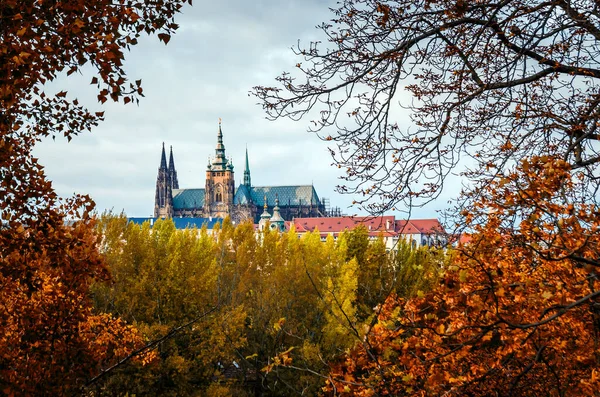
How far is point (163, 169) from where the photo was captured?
14212cm

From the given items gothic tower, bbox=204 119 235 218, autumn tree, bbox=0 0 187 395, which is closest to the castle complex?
gothic tower, bbox=204 119 235 218

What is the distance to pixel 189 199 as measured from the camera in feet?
458

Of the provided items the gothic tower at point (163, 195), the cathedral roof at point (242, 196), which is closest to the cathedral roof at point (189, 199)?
the gothic tower at point (163, 195)

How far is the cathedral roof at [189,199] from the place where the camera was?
138 meters

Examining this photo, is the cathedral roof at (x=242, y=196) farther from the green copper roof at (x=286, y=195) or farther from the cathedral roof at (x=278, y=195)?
the green copper roof at (x=286, y=195)

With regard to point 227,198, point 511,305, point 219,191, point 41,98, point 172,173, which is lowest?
point 511,305

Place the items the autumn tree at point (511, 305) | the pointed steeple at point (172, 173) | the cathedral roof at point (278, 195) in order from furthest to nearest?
the pointed steeple at point (172, 173)
the cathedral roof at point (278, 195)
the autumn tree at point (511, 305)

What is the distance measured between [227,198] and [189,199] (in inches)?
474

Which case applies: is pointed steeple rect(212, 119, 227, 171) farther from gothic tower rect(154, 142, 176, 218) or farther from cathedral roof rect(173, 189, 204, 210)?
gothic tower rect(154, 142, 176, 218)

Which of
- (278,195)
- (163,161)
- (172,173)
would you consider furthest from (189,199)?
(278,195)

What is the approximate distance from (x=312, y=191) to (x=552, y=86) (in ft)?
418

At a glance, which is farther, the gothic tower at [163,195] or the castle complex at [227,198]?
the gothic tower at [163,195]

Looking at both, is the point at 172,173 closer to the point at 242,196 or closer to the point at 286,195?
the point at 242,196

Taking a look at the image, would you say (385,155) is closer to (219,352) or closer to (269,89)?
(269,89)
